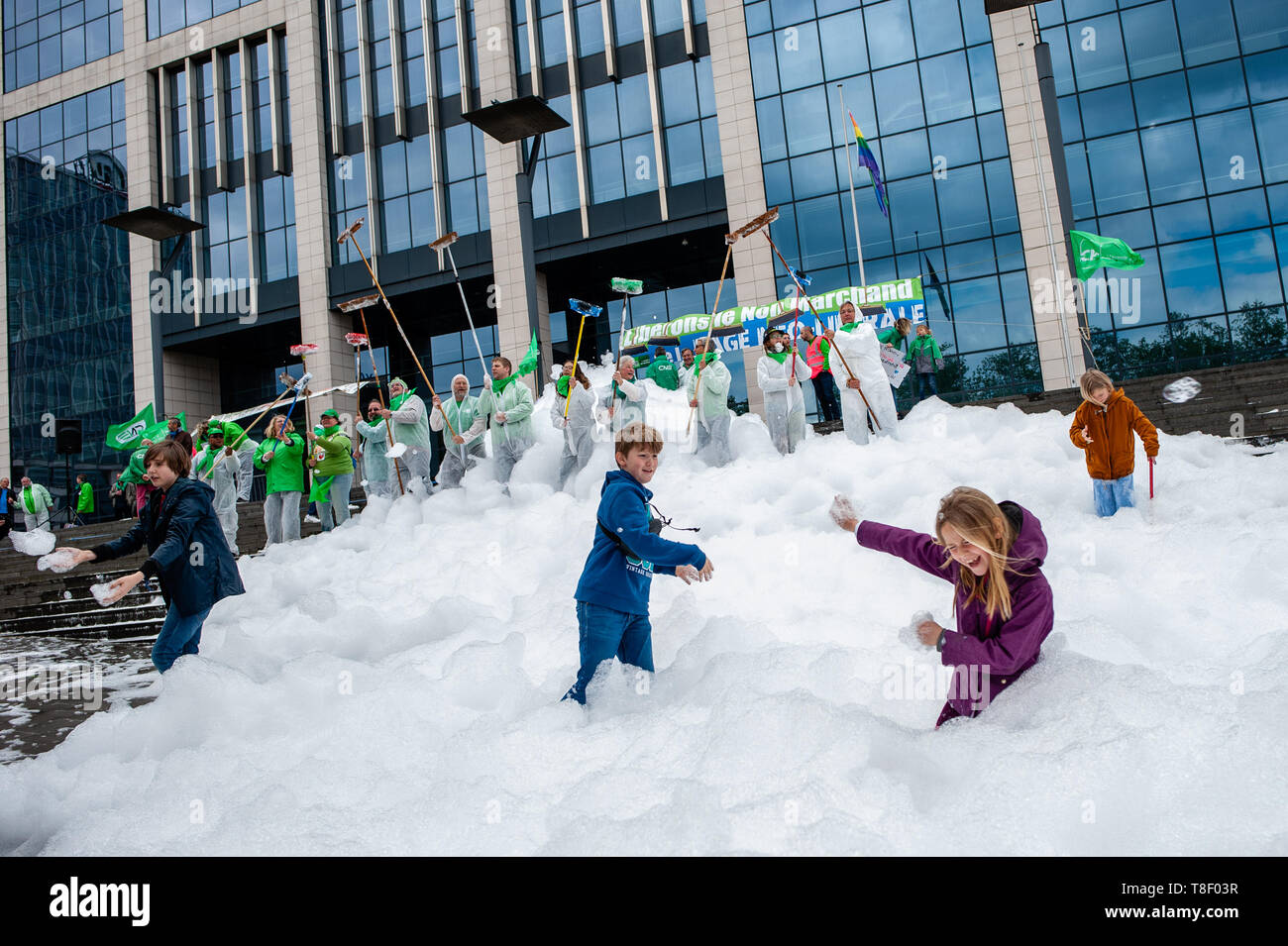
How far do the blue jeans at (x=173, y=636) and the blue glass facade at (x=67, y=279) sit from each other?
24.9 meters

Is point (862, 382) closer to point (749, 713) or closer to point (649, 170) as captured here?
point (749, 713)

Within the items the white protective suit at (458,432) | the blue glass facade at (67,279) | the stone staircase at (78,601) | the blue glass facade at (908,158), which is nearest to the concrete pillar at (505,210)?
the blue glass facade at (908,158)

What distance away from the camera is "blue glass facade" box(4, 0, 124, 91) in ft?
86.6

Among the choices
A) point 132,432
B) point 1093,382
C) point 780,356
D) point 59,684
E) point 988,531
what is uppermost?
point 132,432

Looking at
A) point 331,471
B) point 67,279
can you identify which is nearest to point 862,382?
point 331,471

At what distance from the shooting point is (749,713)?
3195 millimetres

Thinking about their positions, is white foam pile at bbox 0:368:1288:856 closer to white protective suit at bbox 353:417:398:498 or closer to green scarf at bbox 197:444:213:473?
white protective suit at bbox 353:417:398:498

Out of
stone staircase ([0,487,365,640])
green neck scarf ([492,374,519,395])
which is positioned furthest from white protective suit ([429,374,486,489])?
stone staircase ([0,487,365,640])

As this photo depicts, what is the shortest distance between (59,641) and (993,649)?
28.6 feet

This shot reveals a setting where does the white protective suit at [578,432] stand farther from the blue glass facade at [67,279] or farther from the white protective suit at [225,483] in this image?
the blue glass facade at [67,279]

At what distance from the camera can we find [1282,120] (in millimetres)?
17578

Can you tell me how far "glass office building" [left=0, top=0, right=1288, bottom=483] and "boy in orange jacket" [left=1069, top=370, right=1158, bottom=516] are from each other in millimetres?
12196

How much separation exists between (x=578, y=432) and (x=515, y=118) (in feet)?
28.1
